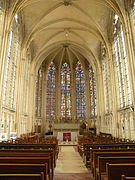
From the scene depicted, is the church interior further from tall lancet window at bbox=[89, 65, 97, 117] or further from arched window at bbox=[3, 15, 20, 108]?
tall lancet window at bbox=[89, 65, 97, 117]

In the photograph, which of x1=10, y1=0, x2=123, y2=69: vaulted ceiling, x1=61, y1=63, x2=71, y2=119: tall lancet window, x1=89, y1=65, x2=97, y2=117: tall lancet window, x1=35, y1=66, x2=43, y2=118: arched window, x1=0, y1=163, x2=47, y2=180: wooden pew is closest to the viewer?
x1=0, y1=163, x2=47, y2=180: wooden pew

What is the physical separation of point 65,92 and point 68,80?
10.2 ft

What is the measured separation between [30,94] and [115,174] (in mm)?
25314

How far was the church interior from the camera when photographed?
10930mm

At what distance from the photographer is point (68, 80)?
1460 inches

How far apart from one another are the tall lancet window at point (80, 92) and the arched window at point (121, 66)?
15.0m

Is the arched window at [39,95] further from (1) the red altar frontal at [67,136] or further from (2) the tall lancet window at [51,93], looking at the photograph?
(1) the red altar frontal at [67,136]

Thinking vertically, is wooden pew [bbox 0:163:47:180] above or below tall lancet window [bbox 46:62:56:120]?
below

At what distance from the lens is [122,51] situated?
18.9 meters

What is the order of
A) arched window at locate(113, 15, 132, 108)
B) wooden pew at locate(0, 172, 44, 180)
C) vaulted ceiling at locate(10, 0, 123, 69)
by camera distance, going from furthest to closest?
vaulted ceiling at locate(10, 0, 123, 69)
arched window at locate(113, 15, 132, 108)
wooden pew at locate(0, 172, 44, 180)

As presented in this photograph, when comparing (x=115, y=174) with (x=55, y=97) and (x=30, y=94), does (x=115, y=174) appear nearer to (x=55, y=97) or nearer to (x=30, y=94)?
(x=30, y=94)

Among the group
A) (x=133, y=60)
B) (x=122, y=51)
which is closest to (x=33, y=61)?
(x=122, y=51)

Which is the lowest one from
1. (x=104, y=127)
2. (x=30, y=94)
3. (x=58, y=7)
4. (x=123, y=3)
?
(x=104, y=127)

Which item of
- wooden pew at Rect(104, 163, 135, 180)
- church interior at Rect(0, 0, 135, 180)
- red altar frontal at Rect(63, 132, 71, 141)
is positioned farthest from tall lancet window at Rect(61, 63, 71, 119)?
wooden pew at Rect(104, 163, 135, 180)
